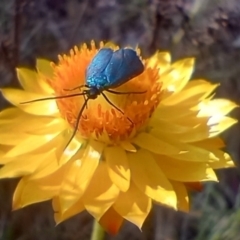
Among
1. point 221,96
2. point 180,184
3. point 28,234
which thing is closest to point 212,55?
point 221,96

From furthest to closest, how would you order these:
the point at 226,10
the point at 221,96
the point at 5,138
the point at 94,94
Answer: the point at 221,96, the point at 226,10, the point at 5,138, the point at 94,94

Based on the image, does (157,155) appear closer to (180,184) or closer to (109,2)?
(180,184)

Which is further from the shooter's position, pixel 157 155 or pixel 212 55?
pixel 212 55

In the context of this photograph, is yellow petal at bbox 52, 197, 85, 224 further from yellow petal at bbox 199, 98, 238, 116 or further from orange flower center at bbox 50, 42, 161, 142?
yellow petal at bbox 199, 98, 238, 116

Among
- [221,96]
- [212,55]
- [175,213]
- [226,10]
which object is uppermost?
[226,10]

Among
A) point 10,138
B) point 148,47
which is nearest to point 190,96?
point 10,138
